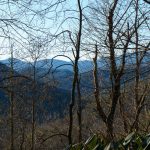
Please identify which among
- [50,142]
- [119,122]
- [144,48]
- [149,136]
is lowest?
[50,142]

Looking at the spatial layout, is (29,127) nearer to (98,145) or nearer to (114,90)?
(114,90)

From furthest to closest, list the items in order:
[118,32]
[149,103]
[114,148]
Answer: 1. [149,103]
2. [118,32]
3. [114,148]

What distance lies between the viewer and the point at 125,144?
289 cm

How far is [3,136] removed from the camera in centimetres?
4084

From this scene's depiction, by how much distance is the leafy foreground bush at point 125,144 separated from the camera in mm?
2838

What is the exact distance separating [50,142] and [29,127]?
7325 mm

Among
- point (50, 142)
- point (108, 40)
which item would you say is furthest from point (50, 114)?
point (108, 40)

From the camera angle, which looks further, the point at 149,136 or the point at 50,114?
the point at 50,114

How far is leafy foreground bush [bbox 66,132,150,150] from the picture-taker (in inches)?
112

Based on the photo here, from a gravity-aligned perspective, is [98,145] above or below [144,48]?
below

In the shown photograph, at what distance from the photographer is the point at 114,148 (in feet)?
9.42

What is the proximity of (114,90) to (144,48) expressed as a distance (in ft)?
12.5

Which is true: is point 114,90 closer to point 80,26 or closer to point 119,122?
point 80,26

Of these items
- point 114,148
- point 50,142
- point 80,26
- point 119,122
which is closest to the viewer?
point 114,148
